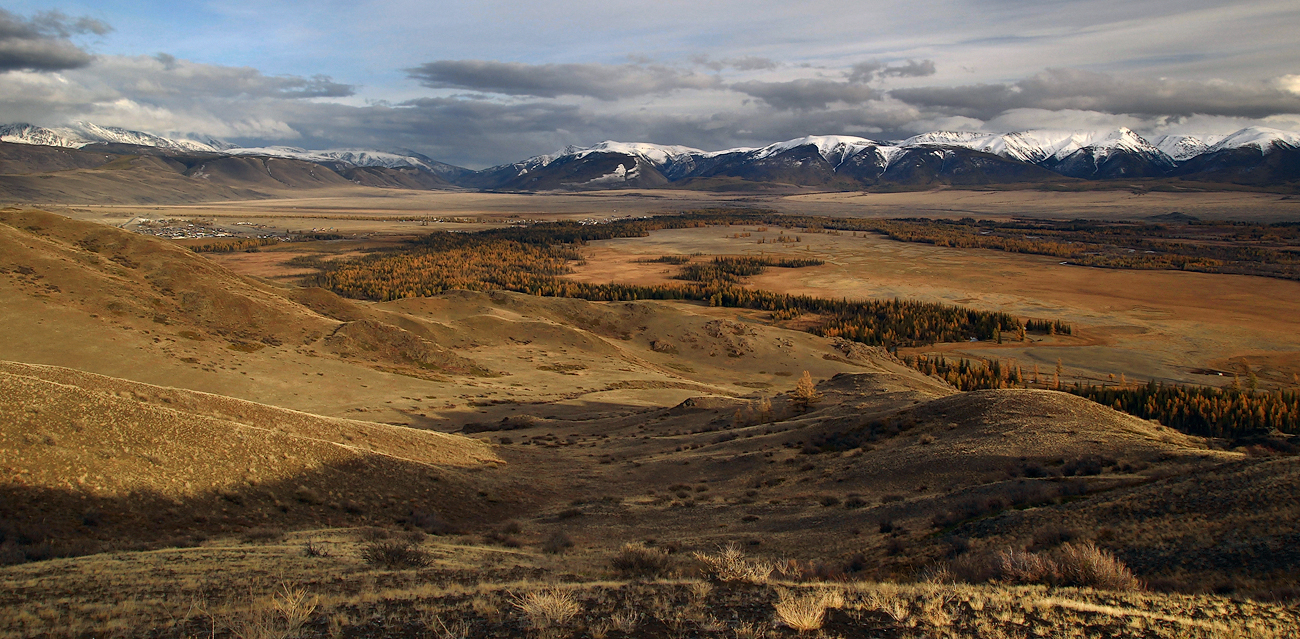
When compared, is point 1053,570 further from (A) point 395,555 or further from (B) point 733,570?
(A) point 395,555

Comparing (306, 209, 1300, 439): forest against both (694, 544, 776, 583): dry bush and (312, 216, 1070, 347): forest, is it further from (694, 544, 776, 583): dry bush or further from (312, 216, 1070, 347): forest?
(694, 544, 776, 583): dry bush

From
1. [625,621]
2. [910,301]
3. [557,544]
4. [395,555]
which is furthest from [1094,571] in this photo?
[910,301]

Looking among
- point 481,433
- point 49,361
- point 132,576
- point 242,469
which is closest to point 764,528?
point 132,576

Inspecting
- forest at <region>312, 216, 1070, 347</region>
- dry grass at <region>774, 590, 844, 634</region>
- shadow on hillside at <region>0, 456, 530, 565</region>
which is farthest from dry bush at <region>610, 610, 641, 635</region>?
forest at <region>312, 216, 1070, 347</region>

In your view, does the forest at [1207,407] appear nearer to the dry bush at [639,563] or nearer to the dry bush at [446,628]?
the dry bush at [639,563]

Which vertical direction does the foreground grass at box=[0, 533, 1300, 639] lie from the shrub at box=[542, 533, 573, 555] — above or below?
above

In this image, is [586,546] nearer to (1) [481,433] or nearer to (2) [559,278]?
(1) [481,433]
